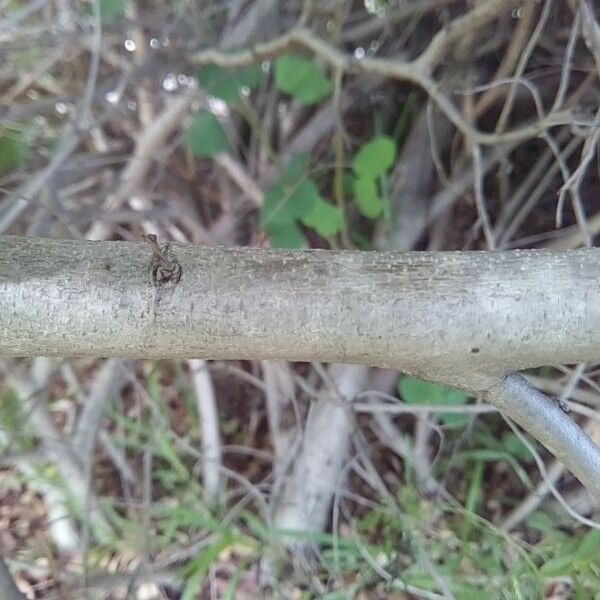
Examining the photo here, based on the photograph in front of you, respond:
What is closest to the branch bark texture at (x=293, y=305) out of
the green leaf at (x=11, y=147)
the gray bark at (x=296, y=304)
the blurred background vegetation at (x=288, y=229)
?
the gray bark at (x=296, y=304)

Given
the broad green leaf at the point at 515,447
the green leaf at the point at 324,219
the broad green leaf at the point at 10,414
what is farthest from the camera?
the broad green leaf at the point at 10,414

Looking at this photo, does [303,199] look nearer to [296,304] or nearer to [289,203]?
[289,203]

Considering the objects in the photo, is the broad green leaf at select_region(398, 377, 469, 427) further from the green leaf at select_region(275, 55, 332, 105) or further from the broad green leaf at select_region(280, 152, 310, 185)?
the green leaf at select_region(275, 55, 332, 105)

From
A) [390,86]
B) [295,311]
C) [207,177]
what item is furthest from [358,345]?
[207,177]

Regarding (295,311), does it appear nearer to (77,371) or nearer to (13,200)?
(13,200)

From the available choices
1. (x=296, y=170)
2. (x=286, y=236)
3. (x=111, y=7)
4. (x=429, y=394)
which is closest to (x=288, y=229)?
(x=286, y=236)

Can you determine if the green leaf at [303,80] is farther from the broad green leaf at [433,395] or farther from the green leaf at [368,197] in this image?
the broad green leaf at [433,395]
